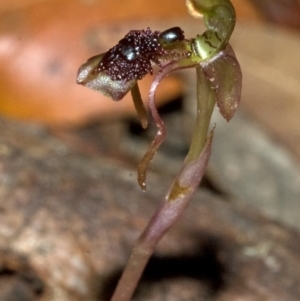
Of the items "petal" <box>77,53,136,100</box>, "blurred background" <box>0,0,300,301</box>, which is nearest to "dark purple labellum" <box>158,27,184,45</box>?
"petal" <box>77,53,136,100</box>

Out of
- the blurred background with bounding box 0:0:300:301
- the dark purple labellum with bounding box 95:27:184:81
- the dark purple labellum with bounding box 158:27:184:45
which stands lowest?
the blurred background with bounding box 0:0:300:301

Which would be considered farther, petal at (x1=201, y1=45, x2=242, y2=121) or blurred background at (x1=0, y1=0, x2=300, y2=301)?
blurred background at (x1=0, y1=0, x2=300, y2=301)

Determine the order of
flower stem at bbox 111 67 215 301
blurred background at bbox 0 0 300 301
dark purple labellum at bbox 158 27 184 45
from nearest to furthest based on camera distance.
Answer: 1. dark purple labellum at bbox 158 27 184 45
2. flower stem at bbox 111 67 215 301
3. blurred background at bbox 0 0 300 301

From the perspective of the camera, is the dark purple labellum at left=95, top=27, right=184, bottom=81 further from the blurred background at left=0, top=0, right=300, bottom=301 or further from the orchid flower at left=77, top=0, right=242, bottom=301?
the blurred background at left=0, top=0, right=300, bottom=301

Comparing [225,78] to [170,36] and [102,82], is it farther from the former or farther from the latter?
[102,82]

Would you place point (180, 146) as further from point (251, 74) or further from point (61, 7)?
point (61, 7)

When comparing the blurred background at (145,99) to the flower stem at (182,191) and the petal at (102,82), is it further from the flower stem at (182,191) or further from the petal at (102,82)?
the petal at (102,82)

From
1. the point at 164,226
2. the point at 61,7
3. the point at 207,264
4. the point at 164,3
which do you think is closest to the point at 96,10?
the point at 61,7

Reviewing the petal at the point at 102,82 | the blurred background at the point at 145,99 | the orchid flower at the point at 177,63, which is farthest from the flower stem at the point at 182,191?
the blurred background at the point at 145,99

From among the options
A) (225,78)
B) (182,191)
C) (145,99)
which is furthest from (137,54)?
(145,99)
